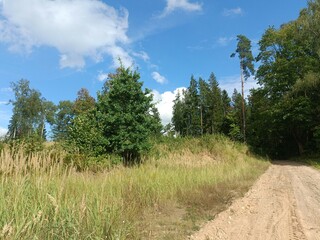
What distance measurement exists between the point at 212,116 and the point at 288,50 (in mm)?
36618

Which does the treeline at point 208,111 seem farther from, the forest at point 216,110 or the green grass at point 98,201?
the green grass at point 98,201

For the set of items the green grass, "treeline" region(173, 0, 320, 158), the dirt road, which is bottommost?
the dirt road

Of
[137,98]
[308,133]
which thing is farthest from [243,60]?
[137,98]

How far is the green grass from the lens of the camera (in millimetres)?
3793

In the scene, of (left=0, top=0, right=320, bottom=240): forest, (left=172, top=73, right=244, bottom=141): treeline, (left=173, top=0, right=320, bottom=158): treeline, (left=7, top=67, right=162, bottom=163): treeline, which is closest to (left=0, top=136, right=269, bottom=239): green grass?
(left=0, top=0, right=320, bottom=240): forest

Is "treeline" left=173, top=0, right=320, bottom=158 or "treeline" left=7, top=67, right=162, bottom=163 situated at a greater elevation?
"treeline" left=173, top=0, right=320, bottom=158

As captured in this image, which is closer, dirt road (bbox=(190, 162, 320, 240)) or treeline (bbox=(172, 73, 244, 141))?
dirt road (bbox=(190, 162, 320, 240))

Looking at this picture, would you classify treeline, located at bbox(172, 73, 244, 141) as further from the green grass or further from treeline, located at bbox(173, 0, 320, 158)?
the green grass

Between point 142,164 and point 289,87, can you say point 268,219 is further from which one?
point 289,87

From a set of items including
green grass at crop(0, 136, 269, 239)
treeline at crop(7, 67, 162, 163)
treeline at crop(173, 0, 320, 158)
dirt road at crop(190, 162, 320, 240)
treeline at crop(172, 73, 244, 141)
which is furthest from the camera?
treeline at crop(172, 73, 244, 141)

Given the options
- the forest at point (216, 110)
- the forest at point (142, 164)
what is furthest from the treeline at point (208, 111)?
the forest at point (142, 164)

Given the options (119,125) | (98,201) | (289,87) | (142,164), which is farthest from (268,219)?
(289,87)

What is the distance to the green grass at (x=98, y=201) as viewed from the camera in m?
3.79

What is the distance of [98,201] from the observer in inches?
192
